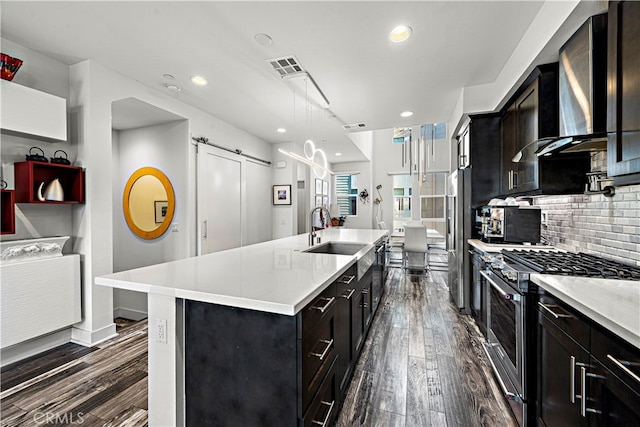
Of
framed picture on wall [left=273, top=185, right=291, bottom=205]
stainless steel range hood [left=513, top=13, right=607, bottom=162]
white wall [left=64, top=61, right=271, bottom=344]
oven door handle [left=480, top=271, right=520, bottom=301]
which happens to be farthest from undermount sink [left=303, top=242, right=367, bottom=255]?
framed picture on wall [left=273, top=185, right=291, bottom=205]

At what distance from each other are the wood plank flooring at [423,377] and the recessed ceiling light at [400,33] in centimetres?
270

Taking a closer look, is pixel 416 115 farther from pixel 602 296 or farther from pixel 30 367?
pixel 30 367

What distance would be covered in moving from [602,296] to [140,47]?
11.6ft

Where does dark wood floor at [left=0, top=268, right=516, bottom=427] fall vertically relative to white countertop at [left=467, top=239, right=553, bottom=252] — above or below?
below

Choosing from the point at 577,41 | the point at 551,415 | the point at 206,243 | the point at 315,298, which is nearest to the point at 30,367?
the point at 206,243

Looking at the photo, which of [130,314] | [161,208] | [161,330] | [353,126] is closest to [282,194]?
[353,126]

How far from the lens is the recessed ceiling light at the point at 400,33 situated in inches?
85.6

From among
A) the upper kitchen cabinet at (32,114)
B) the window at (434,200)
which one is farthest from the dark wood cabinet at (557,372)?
the window at (434,200)

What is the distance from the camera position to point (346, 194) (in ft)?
29.9

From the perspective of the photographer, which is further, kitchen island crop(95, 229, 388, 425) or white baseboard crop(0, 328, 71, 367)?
white baseboard crop(0, 328, 71, 367)

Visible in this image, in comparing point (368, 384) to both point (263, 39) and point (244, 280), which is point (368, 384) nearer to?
point (244, 280)

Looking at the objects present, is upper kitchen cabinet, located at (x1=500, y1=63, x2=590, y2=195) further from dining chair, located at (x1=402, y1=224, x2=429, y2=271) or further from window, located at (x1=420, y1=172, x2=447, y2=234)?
window, located at (x1=420, y1=172, x2=447, y2=234)

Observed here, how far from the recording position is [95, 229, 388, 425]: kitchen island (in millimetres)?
1156

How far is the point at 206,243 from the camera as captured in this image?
4.07 m
